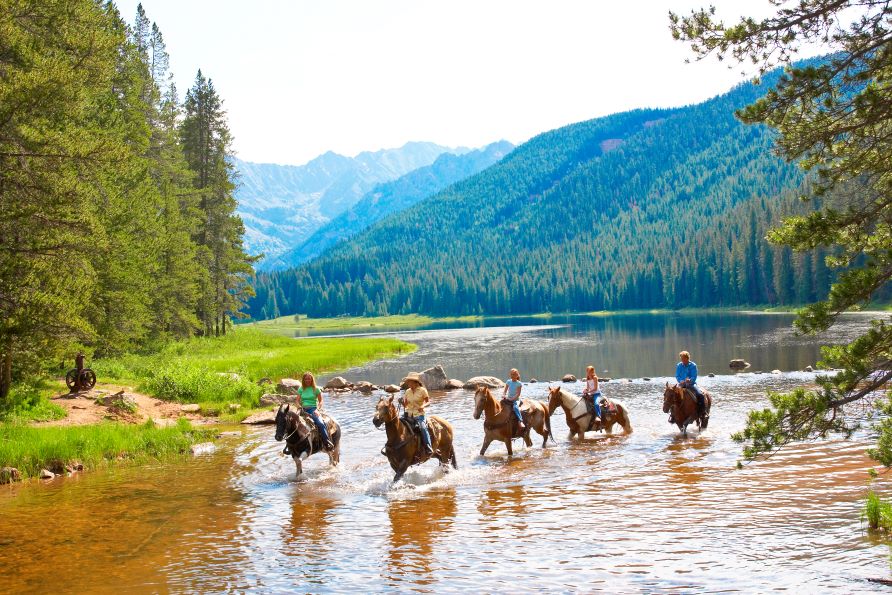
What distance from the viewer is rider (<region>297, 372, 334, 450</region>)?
19.9 meters

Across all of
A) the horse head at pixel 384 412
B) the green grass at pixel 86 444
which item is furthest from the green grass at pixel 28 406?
the horse head at pixel 384 412

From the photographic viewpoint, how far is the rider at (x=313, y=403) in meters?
19.9

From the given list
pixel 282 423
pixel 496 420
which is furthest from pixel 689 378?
pixel 282 423

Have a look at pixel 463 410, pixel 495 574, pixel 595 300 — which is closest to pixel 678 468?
pixel 495 574

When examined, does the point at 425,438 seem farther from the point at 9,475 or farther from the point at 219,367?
the point at 219,367

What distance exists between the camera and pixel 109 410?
26312 millimetres

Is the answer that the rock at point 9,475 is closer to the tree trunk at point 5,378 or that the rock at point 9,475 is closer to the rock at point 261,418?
the tree trunk at point 5,378

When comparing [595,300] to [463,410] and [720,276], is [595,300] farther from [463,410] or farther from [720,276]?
[463,410]

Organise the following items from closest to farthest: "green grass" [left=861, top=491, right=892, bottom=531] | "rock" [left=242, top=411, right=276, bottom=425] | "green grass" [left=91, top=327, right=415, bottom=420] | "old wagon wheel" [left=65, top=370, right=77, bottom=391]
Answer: "green grass" [left=861, top=491, right=892, bottom=531], "old wagon wheel" [left=65, top=370, right=77, bottom=391], "rock" [left=242, top=411, right=276, bottom=425], "green grass" [left=91, top=327, right=415, bottom=420]

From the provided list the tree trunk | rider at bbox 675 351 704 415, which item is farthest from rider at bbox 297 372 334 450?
rider at bbox 675 351 704 415

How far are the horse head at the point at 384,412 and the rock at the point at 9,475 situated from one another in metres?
10.6

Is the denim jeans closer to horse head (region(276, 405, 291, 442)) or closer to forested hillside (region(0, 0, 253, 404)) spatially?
horse head (region(276, 405, 291, 442))

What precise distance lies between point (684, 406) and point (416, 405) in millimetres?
10278

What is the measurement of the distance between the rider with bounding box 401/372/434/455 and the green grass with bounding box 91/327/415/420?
47.9 feet
